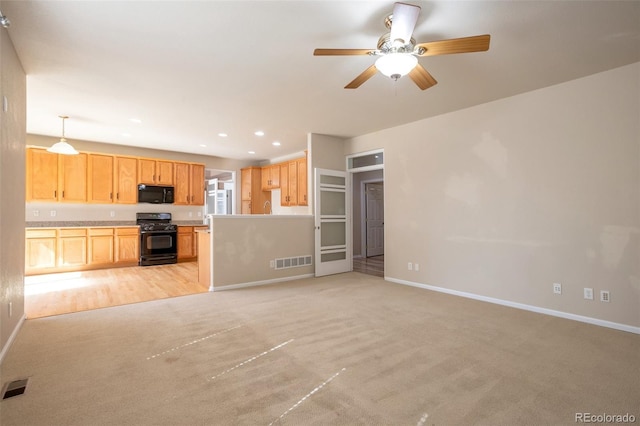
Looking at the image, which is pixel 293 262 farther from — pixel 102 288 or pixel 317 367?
pixel 317 367

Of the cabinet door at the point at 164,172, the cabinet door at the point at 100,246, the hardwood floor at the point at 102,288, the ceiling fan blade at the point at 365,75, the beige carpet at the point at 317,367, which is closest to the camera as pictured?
the beige carpet at the point at 317,367

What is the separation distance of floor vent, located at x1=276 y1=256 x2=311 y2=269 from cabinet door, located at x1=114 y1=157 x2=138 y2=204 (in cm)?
392

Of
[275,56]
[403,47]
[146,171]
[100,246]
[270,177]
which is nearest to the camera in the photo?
[403,47]

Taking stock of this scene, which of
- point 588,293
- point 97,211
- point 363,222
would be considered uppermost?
point 97,211

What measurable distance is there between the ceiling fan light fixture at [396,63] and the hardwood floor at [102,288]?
3965 mm

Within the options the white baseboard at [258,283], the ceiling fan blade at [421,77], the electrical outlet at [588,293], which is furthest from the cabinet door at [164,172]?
the electrical outlet at [588,293]

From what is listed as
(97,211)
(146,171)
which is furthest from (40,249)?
(146,171)

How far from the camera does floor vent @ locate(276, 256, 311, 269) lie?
17.5 feet

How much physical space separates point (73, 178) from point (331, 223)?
5.31 m

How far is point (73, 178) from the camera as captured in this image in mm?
6199

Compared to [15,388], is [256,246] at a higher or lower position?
higher

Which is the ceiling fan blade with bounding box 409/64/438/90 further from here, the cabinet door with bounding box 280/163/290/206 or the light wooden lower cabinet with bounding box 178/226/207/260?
the light wooden lower cabinet with bounding box 178/226/207/260

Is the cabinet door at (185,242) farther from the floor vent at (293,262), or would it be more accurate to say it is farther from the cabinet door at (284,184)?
the floor vent at (293,262)

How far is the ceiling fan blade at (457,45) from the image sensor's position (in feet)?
6.73
